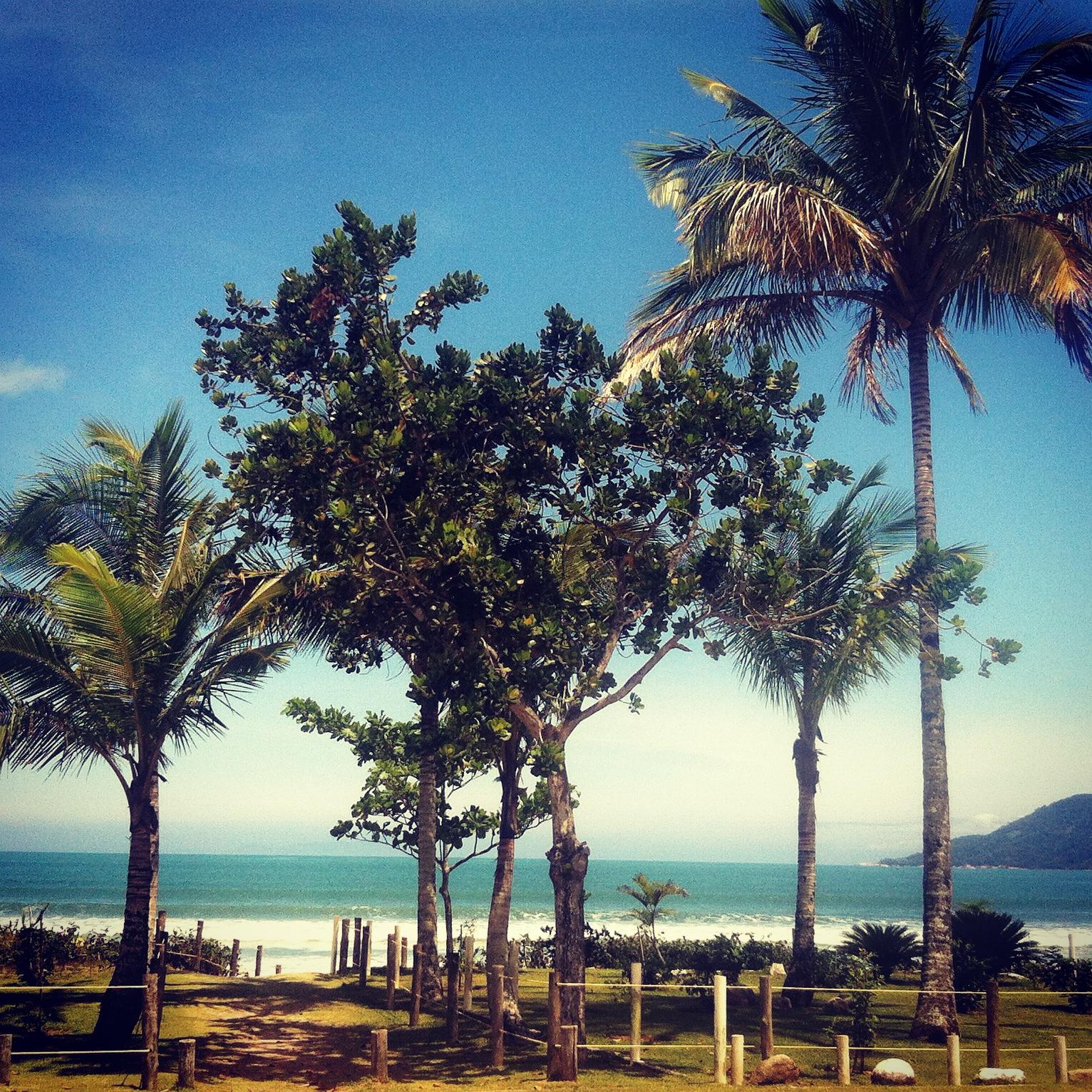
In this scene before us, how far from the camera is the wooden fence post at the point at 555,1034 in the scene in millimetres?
12594

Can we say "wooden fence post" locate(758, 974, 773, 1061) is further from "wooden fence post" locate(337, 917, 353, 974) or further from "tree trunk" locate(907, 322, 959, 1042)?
"wooden fence post" locate(337, 917, 353, 974)

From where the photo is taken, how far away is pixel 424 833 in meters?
18.9

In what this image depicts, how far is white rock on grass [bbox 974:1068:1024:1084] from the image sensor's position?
1294 centimetres

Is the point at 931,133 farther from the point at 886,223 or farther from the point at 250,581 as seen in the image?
the point at 250,581

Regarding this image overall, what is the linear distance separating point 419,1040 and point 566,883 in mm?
3473

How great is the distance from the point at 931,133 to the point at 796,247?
10.5 ft

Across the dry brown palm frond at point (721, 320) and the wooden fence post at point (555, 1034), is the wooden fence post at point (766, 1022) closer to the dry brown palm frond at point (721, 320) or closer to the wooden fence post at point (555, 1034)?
the wooden fence post at point (555, 1034)

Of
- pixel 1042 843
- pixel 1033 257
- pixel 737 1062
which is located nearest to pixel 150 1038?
pixel 737 1062

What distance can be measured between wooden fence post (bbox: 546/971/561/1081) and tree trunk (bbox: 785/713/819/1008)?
784cm

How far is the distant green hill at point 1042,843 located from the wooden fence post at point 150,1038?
175m

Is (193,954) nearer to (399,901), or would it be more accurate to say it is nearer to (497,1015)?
(497,1015)

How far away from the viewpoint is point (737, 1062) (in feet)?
42.1

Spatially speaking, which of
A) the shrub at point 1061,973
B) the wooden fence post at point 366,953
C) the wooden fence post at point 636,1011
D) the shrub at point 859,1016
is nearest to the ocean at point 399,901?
the wooden fence post at point 366,953

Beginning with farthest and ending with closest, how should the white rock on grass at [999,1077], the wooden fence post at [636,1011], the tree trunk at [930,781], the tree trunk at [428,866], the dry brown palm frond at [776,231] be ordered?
the tree trunk at [428,866], the dry brown palm frond at [776,231], the tree trunk at [930,781], the wooden fence post at [636,1011], the white rock on grass at [999,1077]
